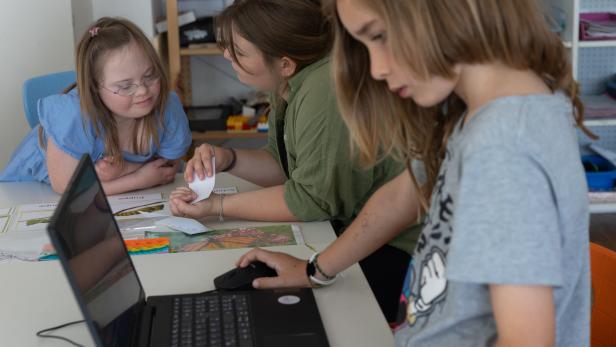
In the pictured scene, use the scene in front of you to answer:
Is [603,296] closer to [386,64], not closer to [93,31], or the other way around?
[386,64]

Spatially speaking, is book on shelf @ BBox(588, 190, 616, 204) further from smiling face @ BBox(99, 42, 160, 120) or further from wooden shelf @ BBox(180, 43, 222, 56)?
smiling face @ BBox(99, 42, 160, 120)

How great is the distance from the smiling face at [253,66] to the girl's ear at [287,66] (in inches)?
0.4

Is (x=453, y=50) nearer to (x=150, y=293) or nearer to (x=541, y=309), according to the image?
(x=541, y=309)

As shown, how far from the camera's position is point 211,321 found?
1168 millimetres

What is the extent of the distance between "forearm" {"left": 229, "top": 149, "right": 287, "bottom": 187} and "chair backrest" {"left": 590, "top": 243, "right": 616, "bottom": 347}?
85 cm

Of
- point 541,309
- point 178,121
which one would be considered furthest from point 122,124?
point 541,309

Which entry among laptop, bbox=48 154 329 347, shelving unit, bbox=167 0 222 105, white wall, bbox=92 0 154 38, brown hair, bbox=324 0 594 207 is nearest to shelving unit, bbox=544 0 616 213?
shelving unit, bbox=167 0 222 105

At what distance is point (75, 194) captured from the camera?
1.00m

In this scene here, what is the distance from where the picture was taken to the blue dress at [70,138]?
75.9 inches

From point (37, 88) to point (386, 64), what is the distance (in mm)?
1852

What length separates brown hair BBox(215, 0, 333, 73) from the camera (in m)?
1.65

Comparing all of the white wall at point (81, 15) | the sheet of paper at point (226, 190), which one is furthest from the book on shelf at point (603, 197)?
the white wall at point (81, 15)

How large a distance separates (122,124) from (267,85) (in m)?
0.44

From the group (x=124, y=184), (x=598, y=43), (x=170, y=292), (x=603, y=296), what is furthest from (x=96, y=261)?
(x=598, y=43)
